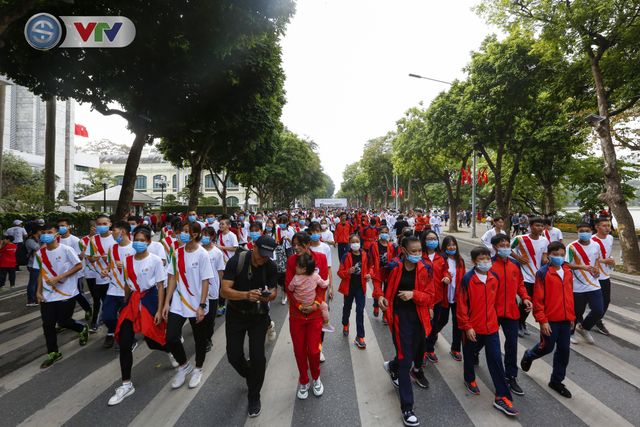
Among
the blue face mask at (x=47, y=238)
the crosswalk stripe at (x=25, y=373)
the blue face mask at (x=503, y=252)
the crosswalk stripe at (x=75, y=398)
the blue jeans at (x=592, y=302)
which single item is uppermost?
the blue face mask at (x=503, y=252)

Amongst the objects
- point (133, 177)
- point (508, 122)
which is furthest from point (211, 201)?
point (508, 122)

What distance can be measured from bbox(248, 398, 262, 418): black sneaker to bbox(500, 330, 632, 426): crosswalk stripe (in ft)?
9.79

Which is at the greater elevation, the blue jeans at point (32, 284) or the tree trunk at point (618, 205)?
the tree trunk at point (618, 205)

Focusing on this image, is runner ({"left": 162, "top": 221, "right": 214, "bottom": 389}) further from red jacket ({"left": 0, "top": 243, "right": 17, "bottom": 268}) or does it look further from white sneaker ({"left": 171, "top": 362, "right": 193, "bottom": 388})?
red jacket ({"left": 0, "top": 243, "right": 17, "bottom": 268})

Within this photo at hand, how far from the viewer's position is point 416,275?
3.42 meters

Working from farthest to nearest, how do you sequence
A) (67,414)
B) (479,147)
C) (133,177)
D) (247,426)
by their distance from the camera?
(479,147) < (133,177) < (67,414) < (247,426)

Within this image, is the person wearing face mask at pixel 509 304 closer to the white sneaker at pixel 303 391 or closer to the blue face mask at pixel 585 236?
the white sneaker at pixel 303 391

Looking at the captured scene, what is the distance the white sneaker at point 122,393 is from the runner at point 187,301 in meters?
0.41

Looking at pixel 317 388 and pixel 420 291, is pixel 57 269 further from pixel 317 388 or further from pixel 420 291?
pixel 420 291

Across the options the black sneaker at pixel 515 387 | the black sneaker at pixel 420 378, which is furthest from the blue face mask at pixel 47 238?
the black sneaker at pixel 515 387

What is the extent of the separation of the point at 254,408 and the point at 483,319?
2364 millimetres

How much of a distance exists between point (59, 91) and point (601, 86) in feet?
54.7

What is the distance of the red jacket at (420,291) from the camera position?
331cm

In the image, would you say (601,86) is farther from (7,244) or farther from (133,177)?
(7,244)
